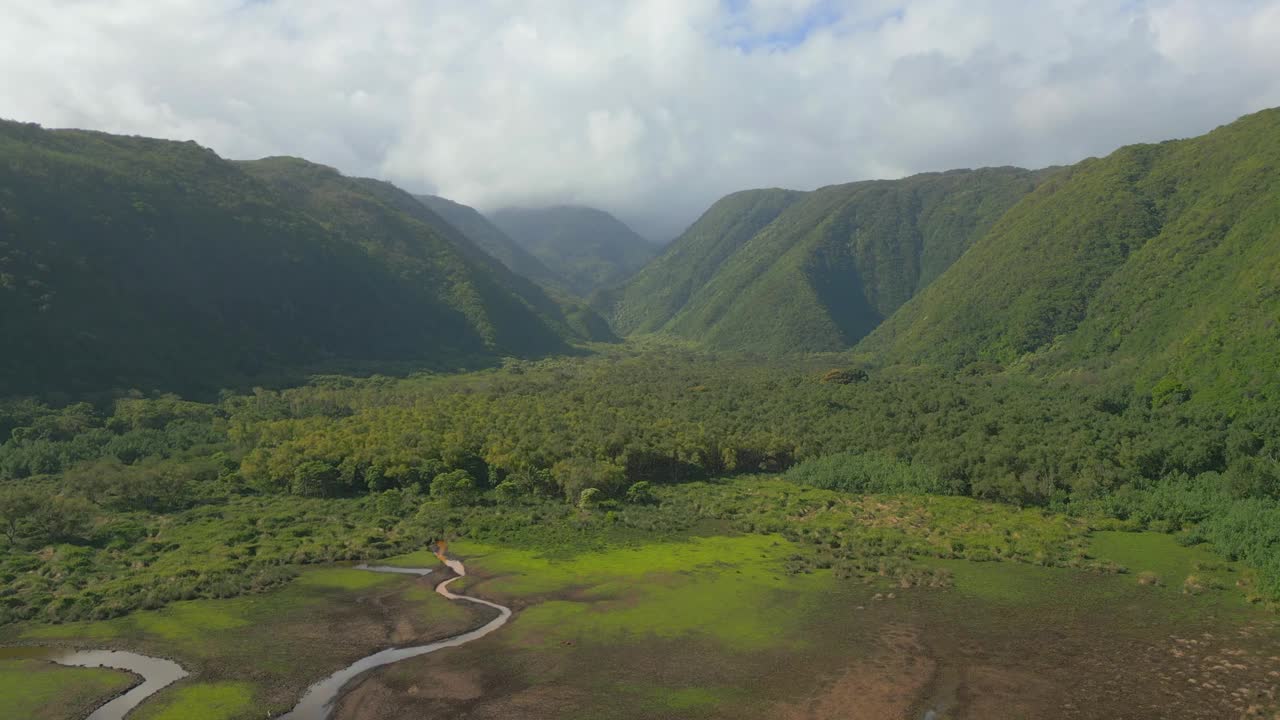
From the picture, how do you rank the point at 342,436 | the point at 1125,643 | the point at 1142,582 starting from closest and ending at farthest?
the point at 1125,643 → the point at 1142,582 → the point at 342,436

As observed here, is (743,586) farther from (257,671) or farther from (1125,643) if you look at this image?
(257,671)

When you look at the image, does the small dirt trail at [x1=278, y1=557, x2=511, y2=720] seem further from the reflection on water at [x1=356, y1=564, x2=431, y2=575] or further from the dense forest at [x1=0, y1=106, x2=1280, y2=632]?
the dense forest at [x1=0, y1=106, x2=1280, y2=632]

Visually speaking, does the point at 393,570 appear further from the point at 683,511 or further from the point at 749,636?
the point at 749,636

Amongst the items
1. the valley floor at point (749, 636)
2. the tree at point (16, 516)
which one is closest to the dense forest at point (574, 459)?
the tree at point (16, 516)

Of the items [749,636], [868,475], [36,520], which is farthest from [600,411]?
[749,636]

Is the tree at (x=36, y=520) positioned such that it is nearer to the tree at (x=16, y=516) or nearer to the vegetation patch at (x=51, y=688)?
the tree at (x=16, y=516)

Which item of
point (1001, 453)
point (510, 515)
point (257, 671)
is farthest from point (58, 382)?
point (1001, 453)

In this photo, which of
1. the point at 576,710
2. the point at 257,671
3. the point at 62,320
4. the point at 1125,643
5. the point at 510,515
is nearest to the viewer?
the point at 576,710
